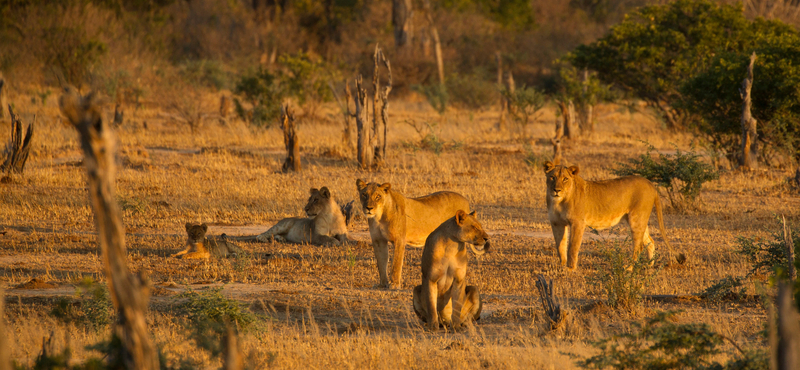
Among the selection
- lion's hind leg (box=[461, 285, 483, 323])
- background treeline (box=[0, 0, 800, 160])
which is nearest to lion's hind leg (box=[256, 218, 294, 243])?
lion's hind leg (box=[461, 285, 483, 323])

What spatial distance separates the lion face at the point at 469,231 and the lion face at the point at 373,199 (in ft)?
5.11

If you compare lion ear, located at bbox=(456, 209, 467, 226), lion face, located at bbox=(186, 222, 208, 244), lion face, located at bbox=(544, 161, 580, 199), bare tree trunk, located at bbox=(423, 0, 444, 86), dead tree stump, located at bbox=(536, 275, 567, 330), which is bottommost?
dead tree stump, located at bbox=(536, 275, 567, 330)

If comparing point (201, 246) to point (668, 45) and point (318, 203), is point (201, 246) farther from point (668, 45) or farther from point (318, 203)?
point (668, 45)

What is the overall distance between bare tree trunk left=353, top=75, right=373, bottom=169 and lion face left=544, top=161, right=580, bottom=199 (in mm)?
8055

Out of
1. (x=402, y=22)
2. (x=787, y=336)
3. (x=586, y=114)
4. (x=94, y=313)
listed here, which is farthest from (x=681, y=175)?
(x=402, y=22)

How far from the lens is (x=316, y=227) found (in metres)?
9.95

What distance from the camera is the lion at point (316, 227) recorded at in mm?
9891

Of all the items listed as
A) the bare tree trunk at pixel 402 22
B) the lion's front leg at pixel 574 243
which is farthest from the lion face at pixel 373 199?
the bare tree trunk at pixel 402 22

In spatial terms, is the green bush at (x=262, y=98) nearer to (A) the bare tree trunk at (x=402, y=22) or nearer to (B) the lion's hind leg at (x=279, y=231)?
(B) the lion's hind leg at (x=279, y=231)

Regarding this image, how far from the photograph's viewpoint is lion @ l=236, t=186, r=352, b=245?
9.89 metres

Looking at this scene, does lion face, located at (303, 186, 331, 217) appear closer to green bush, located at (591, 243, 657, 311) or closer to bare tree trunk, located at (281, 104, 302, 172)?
green bush, located at (591, 243, 657, 311)

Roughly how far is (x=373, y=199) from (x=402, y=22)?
3296 cm

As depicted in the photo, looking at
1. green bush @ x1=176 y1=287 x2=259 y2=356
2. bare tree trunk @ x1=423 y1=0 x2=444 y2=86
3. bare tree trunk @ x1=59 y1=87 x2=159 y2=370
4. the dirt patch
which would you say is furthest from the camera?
bare tree trunk @ x1=423 y1=0 x2=444 y2=86

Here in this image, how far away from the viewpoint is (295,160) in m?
15.7
